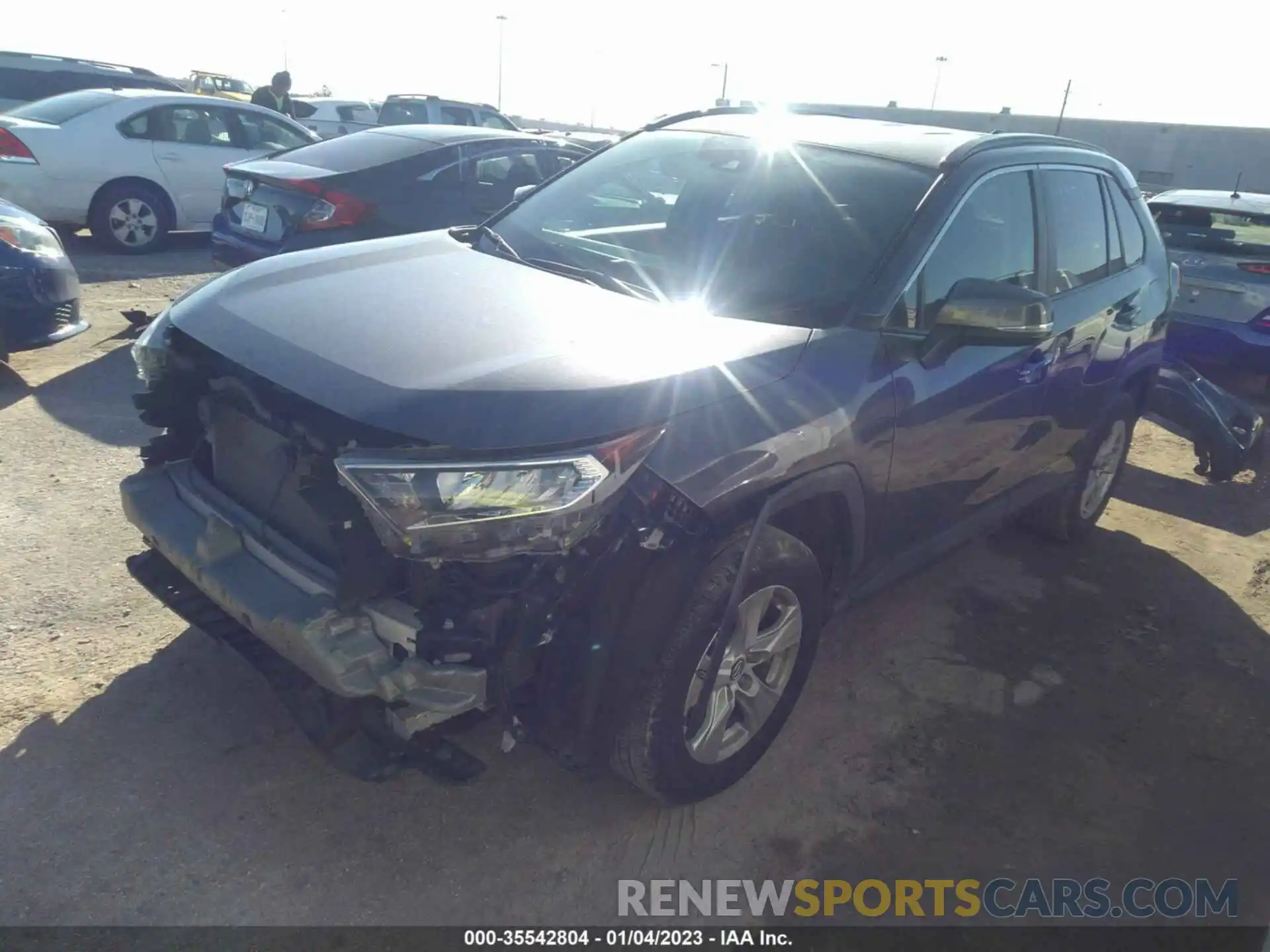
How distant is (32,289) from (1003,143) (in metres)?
5.12

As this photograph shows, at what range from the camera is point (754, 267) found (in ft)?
10.6

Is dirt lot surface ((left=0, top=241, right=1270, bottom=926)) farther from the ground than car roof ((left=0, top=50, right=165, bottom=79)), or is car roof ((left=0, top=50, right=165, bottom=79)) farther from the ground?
car roof ((left=0, top=50, right=165, bottom=79))

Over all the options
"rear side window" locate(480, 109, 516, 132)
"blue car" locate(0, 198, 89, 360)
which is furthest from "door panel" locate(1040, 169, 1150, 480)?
"rear side window" locate(480, 109, 516, 132)

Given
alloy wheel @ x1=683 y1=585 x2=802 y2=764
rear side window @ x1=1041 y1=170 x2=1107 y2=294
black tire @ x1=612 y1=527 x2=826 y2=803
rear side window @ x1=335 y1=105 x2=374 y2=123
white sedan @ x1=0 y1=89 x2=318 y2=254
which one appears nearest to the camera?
black tire @ x1=612 y1=527 x2=826 y2=803

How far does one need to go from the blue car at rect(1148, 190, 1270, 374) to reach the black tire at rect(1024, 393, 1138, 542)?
313cm

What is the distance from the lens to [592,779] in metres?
2.59

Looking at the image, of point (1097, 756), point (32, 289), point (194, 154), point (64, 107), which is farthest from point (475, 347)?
point (64, 107)

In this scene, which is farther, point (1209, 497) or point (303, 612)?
point (1209, 497)

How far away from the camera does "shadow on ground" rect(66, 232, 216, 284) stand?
8.79 metres

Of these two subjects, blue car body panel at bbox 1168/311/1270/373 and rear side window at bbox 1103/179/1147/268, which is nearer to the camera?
rear side window at bbox 1103/179/1147/268

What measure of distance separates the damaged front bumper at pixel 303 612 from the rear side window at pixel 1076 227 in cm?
292

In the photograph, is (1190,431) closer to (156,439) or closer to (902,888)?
(902,888)

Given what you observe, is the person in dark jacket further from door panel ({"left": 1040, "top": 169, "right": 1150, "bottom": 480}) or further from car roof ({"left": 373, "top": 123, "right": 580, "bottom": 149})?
door panel ({"left": 1040, "top": 169, "right": 1150, "bottom": 480})

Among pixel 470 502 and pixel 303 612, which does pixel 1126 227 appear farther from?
pixel 303 612
